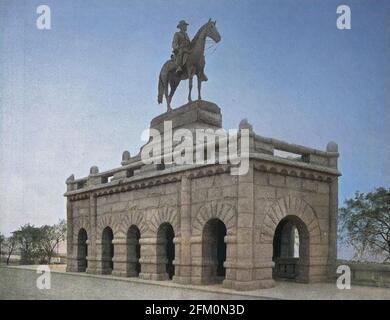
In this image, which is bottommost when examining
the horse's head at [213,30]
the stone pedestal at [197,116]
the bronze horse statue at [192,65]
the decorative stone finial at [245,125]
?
the decorative stone finial at [245,125]

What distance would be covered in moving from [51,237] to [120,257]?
21.7 m

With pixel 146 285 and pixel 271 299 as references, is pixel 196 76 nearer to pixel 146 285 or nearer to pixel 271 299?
pixel 146 285

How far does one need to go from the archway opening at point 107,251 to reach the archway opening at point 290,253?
19.9 feet

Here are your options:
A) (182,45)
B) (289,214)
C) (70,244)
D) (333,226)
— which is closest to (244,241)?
(289,214)

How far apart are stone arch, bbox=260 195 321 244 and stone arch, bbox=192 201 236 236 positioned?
81 cm

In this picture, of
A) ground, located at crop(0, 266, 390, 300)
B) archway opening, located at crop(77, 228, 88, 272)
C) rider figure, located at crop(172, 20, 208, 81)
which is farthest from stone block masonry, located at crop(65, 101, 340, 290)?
rider figure, located at crop(172, 20, 208, 81)

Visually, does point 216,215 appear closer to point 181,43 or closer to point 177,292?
point 177,292

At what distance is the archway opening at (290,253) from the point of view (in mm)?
13703

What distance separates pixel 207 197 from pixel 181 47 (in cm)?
636

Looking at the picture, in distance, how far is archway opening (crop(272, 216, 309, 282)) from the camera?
13.7m

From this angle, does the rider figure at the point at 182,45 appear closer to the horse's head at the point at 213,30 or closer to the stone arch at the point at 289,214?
the horse's head at the point at 213,30

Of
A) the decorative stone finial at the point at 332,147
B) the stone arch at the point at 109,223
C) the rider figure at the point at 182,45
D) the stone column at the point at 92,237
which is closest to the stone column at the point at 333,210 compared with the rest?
the decorative stone finial at the point at 332,147

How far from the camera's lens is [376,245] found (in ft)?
69.8
